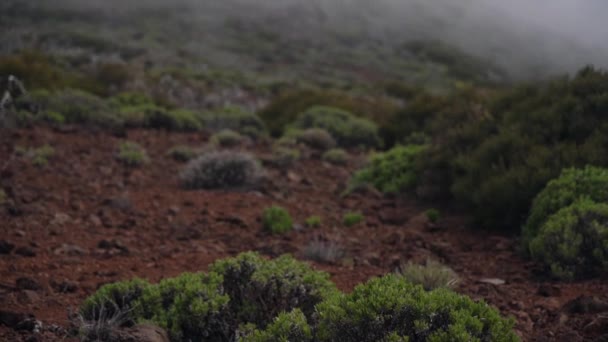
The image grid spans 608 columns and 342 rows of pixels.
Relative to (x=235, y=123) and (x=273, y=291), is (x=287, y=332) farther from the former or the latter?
(x=235, y=123)

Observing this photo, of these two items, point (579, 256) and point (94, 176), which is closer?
point (579, 256)

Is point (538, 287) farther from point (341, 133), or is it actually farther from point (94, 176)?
point (341, 133)

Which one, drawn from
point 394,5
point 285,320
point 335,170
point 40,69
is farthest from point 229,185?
point 394,5

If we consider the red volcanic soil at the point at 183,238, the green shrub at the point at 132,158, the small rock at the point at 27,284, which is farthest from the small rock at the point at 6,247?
the green shrub at the point at 132,158

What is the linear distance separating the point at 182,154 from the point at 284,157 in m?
1.66

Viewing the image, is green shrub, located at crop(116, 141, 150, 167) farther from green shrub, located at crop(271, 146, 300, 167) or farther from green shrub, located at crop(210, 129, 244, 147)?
green shrub, located at crop(210, 129, 244, 147)

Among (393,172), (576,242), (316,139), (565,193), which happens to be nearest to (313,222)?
(393,172)

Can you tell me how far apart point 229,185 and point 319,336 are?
5.41 metres

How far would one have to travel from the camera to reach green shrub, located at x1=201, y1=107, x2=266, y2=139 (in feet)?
39.8

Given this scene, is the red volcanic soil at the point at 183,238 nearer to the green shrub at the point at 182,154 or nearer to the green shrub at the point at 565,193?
the green shrub at the point at 565,193

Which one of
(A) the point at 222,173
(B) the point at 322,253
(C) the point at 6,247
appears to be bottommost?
(A) the point at 222,173

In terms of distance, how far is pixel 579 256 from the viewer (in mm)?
4117

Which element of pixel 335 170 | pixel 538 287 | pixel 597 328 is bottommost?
pixel 335 170

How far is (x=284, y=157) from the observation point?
31.0 feet
